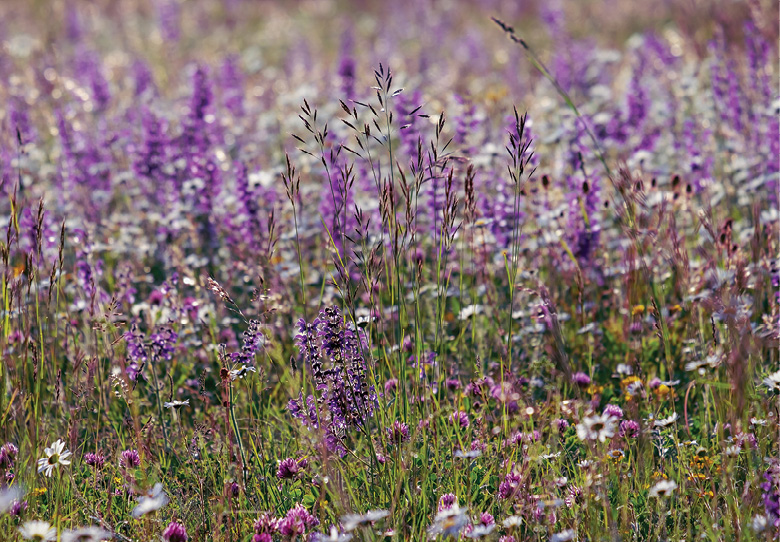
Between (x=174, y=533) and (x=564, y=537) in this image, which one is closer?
(x=564, y=537)

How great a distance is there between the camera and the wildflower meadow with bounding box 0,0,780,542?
213 cm

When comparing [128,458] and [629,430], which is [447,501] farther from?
[128,458]

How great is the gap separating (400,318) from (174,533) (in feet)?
2.62

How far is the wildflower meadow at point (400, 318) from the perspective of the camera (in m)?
2.13

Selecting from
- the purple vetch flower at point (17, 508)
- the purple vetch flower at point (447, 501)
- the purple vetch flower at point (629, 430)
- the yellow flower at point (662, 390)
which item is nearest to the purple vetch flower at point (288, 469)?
the purple vetch flower at point (447, 501)

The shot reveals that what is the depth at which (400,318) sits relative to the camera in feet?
7.49

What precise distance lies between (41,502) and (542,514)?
57.6 inches

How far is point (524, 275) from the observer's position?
386cm

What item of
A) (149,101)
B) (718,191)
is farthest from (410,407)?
(149,101)

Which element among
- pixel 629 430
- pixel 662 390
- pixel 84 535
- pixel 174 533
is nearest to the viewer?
pixel 84 535

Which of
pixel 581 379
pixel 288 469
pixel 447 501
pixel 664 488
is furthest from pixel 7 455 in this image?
pixel 581 379

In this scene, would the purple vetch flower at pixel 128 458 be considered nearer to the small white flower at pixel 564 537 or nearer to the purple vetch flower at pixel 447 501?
the purple vetch flower at pixel 447 501

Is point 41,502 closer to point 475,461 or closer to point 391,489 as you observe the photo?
point 391,489

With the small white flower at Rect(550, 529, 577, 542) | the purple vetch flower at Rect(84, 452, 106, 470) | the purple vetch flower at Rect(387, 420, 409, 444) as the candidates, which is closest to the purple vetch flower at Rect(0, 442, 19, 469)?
the purple vetch flower at Rect(84, 452, 106, 470)
